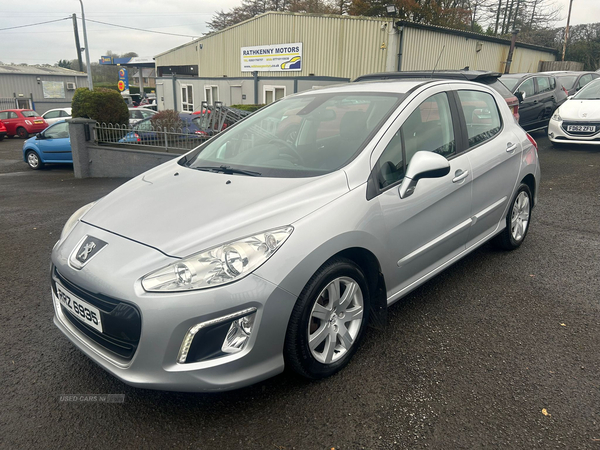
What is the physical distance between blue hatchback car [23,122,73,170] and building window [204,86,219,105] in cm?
1364

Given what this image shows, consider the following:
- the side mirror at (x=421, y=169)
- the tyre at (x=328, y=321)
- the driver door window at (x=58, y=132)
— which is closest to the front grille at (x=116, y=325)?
the tyre at (x=328, y=321)

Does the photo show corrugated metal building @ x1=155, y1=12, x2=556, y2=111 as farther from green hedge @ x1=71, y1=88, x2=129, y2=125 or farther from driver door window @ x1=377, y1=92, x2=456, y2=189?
driver door window @ x1=377, y1=92, x2=456, y2=189

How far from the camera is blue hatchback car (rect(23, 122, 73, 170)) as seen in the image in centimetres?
1347

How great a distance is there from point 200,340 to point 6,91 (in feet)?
140

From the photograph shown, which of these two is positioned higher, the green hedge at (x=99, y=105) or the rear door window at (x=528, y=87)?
the rear door window at (x=528, y=87)

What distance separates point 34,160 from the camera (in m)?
13.9

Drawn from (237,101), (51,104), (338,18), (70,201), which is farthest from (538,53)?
(51,104)

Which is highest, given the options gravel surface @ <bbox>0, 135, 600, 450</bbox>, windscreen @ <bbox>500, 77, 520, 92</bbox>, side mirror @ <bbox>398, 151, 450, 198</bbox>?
windscreen @ <bbox>500, 77, 520, 92</bbox>

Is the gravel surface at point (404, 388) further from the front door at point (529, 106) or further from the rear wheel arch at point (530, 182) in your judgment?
the front door at point (529, 106)

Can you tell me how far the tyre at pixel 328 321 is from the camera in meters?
2.39

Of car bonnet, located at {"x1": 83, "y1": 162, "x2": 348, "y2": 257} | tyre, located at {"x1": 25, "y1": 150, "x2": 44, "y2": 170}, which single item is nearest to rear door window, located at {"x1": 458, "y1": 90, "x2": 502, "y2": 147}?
car bonnet, located at {"x1": 83, "y1": 162, "x2": 348, "y2": 257}

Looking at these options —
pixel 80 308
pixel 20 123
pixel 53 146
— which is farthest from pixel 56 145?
pixel 20 123

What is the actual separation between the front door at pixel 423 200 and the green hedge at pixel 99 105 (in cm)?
1061

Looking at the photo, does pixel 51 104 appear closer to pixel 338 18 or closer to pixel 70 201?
pixel 338 18
